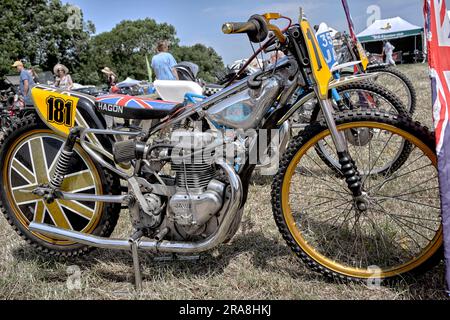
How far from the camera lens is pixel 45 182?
2793 millimetres

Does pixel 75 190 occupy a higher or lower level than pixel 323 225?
higher

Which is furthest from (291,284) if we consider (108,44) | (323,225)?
(108,44)

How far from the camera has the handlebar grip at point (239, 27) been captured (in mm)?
2080

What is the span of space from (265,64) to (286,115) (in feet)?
1.04

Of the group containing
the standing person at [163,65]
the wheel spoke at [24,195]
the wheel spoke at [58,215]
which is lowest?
the wheel spoke at [58,215]

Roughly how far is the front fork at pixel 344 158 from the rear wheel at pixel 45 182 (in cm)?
137

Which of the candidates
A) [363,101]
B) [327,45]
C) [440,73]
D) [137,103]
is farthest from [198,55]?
[440,73]

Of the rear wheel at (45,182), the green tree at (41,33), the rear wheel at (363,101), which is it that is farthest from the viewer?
the green tree at (41,33)

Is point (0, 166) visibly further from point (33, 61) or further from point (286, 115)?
point (33, 61)

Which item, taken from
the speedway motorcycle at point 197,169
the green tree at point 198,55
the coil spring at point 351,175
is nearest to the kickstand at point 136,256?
the speedway motorcycle at point 197,169

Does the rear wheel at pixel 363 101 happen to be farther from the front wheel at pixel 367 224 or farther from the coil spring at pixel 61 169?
the coil spring at pixel 61 169

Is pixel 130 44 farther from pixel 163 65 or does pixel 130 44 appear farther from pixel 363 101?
pixel 363 101

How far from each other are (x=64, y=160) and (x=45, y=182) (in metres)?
0.32

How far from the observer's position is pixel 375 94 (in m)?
3.89
